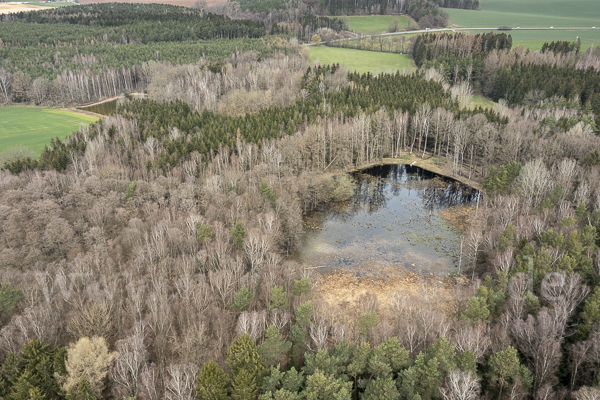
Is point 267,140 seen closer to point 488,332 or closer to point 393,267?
point 393,267

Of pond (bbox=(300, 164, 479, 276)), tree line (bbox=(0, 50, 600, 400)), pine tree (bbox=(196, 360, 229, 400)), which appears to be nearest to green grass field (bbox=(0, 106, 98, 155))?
tree line (bbox=(0, 50, 600, 400))

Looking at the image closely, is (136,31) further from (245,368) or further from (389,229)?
(245,368)

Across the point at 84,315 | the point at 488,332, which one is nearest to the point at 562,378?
the point at 488,332

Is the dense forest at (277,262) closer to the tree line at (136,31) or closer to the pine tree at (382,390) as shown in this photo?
the pine tree at (382,390)

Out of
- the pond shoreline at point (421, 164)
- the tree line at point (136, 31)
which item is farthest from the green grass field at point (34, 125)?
the pond shoreline at point (421, 164)

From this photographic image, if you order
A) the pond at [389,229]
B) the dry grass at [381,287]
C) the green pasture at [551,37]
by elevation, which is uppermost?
the green pasture at [551,37]

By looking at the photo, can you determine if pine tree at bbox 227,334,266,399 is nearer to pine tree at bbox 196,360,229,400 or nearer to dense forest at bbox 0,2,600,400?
dense forest at bbox 0,2,600,400
